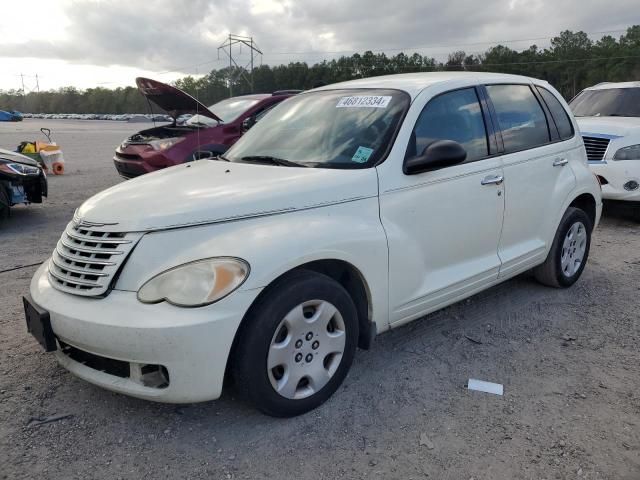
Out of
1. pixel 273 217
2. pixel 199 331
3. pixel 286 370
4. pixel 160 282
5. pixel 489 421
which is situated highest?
pixel 273 217

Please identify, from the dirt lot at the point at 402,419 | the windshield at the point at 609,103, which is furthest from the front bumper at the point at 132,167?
the windshield at the point at 609,103

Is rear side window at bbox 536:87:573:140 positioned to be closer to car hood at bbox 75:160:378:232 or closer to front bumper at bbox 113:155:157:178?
car hood at bbox 75:160:378:232

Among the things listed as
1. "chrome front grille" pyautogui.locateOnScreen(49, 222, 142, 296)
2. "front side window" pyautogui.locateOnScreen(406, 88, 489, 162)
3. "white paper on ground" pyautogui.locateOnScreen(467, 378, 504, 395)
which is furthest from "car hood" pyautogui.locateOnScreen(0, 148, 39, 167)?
"white paper on ground" pyautogui.locateOnScreen(467, 378, 504, 395)

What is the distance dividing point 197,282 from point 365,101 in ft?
A: 5.88

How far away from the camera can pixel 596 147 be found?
24.8ft

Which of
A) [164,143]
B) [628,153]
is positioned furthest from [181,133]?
[628,153]

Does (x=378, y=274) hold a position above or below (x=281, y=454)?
above

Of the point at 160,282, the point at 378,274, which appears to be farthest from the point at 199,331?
the point at 378,274

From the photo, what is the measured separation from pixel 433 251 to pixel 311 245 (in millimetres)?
1004

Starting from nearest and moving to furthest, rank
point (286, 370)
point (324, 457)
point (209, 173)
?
1. point (324, 457)
2. point (286, 370)
3. point (209, 173)

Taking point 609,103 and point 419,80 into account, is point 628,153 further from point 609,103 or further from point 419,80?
point 419,80

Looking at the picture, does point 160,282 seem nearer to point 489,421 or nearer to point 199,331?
point 199,331

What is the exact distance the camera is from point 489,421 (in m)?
2.93

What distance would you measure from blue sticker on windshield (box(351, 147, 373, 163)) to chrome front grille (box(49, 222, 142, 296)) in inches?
52.5
